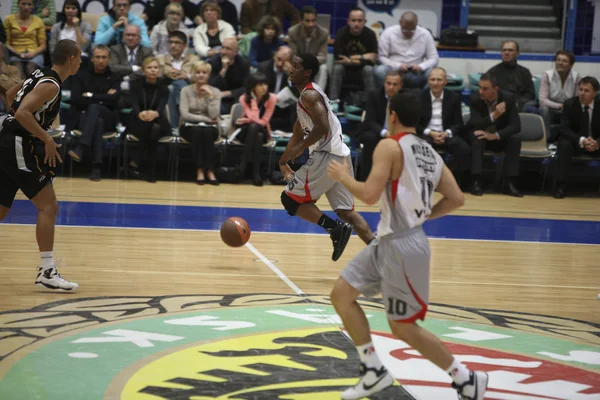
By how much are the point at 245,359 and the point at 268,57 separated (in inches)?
377

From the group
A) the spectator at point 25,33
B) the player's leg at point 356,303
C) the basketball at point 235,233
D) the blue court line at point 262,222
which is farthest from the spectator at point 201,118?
the player's leg at point 356,303

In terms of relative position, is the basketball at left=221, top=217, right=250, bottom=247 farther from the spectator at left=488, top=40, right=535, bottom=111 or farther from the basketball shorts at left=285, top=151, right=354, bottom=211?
the spectator at left=488, top=40, right=535, bottom=111

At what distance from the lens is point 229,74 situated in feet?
43.7

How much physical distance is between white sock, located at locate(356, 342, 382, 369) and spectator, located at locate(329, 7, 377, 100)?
982 cm

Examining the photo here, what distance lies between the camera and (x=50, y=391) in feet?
13.7

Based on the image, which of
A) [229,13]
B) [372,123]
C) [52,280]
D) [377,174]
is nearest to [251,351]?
[377,174]

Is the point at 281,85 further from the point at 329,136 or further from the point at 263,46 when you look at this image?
the point at 329,136

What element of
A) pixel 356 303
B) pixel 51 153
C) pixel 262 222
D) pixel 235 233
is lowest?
pixel 262 222

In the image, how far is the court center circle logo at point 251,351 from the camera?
4.34m

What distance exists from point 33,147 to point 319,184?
7.33 feet

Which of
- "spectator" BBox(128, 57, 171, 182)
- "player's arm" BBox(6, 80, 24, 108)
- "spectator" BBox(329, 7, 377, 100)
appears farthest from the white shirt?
"player's arm" BBox(6, 80, 24, 108)

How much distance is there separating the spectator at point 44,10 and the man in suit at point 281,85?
353 cm

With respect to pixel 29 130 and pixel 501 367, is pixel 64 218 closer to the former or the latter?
pixel 29 130

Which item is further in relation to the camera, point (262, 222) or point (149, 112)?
point (149, 112)
